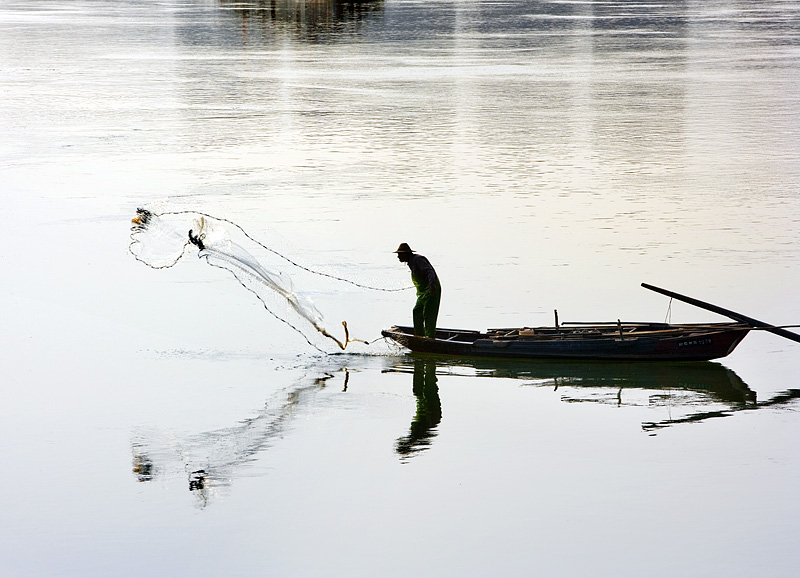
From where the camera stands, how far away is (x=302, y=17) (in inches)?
4409

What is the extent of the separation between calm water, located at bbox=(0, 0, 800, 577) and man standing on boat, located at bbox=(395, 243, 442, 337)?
0.56 meters

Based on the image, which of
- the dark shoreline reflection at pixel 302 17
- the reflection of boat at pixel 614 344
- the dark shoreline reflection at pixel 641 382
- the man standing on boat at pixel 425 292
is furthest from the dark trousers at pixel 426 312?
the dark shoreline reflection at pixel 302 17

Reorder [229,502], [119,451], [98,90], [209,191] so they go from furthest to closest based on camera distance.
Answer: [98,90] → [209,191] → [119,451] → [229,502]

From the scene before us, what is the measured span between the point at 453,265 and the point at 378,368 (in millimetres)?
5855

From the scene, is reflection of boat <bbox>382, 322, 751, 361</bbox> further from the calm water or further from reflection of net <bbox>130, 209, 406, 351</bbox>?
reflection of net <bbox>130, 209, 406, 351</bbox>

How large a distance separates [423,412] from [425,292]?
2317 mm

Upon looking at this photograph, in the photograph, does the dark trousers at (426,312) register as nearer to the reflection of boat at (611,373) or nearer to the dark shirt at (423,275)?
the dark shirt at (423,275)

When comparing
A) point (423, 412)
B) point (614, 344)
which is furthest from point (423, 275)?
point (614, 344)

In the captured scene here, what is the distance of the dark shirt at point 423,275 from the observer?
1719 centimetres

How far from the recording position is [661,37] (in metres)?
83.9

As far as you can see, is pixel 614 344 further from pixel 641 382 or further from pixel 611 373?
pixel 641 382

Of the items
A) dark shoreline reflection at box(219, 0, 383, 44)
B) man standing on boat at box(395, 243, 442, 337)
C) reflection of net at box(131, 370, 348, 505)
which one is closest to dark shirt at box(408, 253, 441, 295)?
man standing on boat at box(395, 243, 442, 337)

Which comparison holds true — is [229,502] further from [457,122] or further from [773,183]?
[457,122]

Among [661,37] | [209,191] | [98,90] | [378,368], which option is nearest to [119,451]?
[378,368]
